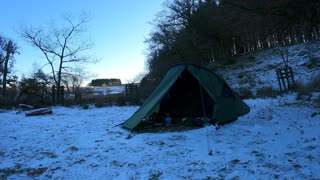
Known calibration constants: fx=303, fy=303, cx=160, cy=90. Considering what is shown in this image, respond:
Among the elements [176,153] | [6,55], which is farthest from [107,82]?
[176,153]

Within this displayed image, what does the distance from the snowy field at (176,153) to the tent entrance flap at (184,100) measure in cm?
186

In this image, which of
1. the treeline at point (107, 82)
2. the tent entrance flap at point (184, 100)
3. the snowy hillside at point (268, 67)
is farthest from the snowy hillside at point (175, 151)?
the treeline at point (107, 82)

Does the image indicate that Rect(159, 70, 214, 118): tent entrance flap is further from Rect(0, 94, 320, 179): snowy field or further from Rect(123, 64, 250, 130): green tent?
Rect(0, 94, 320, 179): snowy field

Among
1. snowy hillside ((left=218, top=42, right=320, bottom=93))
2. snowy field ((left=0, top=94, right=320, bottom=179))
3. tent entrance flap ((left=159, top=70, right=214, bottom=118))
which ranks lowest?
snowy field ((left=0, top=94, right=320, bottom=179))

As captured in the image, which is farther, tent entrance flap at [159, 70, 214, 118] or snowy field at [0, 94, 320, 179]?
tent entrance flap at [159, 70, 214, 118]

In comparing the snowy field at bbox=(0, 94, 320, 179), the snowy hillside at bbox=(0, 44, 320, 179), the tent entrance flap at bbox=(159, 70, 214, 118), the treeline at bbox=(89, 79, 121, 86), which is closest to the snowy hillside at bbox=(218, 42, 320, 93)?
the tent entrance flap at bbox=(159, 70, 214, 118)

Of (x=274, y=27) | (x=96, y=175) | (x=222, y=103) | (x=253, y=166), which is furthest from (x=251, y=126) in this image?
(x=96, y=175)

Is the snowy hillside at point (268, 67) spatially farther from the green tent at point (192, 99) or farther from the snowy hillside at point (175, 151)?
the snowy hillside at point (175, 151)

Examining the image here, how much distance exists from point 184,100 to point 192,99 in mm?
281

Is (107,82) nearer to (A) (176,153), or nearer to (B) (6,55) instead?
(B) (6,55)

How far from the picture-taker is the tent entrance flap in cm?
988

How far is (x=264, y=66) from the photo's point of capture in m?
27.2

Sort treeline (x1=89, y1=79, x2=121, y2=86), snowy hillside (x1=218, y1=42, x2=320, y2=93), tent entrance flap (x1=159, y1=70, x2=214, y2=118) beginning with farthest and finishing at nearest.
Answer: treeline (x1=89, y1=79, x2=121, y2=86)
snowy hillside (x1=218, y1=42, x2=320, y2=93)
tent entrance flap (x1=159, y1=70, x2=214, y2=118)

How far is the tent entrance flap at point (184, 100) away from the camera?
9883 millimetres
